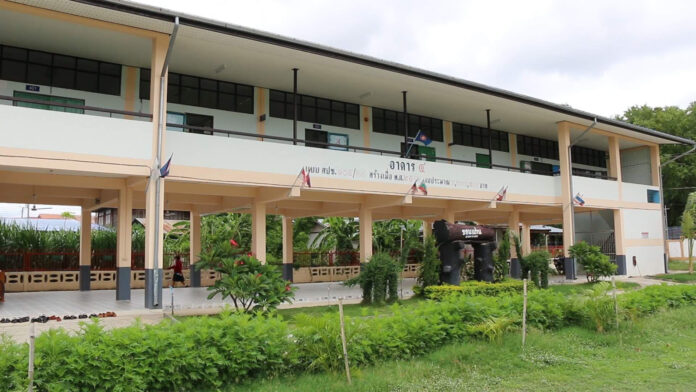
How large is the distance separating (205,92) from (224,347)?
1179cm

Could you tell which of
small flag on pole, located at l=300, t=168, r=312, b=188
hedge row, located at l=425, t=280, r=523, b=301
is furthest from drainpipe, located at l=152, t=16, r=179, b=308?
hedge row, located at l=425, t=280, r=523, b=301

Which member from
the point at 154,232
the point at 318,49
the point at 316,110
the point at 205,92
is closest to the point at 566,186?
the point at 316,110

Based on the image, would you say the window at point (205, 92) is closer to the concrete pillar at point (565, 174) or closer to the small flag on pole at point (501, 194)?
the small flag on pole at point (501, 194)

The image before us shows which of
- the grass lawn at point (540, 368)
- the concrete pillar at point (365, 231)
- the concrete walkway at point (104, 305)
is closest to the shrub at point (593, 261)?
the concrete walkway at point (104, 305)

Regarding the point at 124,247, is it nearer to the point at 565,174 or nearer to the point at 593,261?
the point at 593,261

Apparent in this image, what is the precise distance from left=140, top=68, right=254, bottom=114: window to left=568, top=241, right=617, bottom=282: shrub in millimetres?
13379

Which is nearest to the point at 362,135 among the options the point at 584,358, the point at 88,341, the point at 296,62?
the point at 296,62

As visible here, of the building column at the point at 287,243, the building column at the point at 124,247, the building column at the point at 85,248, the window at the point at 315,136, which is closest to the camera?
the building column at the point at 124,247

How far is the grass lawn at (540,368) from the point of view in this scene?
7.27 meters

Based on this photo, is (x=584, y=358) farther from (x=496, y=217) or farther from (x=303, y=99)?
(x=496, y=217)

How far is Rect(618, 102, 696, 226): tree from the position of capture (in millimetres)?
38250

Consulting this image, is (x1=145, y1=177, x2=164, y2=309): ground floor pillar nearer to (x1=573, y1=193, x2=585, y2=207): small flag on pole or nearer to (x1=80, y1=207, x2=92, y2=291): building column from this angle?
(x1=80, y1=207, x2=92, y2=291): building column

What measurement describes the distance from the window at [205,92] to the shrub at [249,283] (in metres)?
6.88

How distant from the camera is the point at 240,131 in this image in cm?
1769
